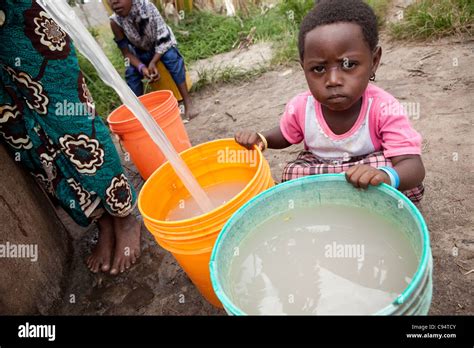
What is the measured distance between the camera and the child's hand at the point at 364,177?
40.3 inches

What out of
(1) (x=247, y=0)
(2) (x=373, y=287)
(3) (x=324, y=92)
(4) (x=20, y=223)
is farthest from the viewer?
(1) (x=247, y=0)

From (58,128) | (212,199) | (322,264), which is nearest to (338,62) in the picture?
(322,264)

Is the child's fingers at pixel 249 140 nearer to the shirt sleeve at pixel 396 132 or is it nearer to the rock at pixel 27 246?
the shirt sleeve at pixel 396 132

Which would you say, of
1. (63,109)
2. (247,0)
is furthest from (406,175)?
(247,0)

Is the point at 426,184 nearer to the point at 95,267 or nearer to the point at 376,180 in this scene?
the point at 376,180

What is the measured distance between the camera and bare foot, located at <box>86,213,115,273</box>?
1.89 m

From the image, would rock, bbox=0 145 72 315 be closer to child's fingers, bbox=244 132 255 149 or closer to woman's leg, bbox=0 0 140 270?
woman's leg, bbox=0 0 140 270

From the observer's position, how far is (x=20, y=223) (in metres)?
1.68

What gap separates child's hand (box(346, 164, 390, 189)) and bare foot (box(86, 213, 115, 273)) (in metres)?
1.29

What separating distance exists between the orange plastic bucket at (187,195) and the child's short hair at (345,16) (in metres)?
0.47
